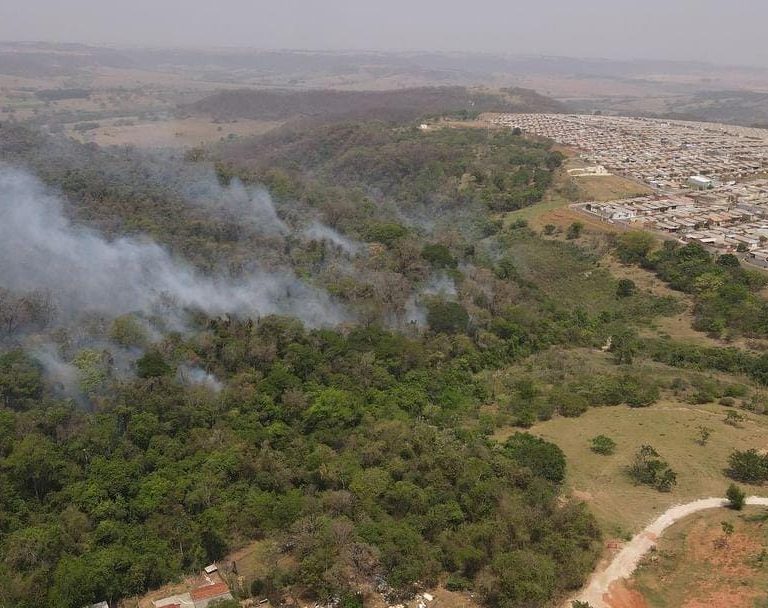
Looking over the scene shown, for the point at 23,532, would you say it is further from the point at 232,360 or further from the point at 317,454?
the point at 232,360

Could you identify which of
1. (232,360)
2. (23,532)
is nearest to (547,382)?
(232,360)

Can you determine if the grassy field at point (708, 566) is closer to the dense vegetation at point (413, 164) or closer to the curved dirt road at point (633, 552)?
the curved dirt road at point (633, 552)

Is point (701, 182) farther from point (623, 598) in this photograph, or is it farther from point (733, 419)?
point (623, 598)

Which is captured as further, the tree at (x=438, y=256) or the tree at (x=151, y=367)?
the tree at (x=438, y=256)

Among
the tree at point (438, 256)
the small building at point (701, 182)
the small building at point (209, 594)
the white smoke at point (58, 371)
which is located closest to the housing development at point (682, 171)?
the small building at point (701, 182)

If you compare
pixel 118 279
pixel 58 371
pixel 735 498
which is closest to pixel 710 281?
pixel 735 498

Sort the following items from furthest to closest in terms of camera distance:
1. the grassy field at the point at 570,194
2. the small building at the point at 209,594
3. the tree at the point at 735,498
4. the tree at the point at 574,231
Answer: the grassy field at the point at 570,194 → the tree at the point at 574,231 → the tree at the point at 735,498 → the small building at the point at 209,594
